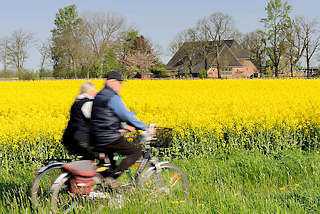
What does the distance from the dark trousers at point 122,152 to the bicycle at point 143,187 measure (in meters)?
0.15

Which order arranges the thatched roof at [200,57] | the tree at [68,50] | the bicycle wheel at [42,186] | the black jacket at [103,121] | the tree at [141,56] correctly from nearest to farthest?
the black jacket at [103,121] < the bicycle wheel at [42,186] < the tree at [68,50] < the thatched roof at [200,57] < the tree at [141,56]

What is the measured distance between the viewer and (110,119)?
158 inches

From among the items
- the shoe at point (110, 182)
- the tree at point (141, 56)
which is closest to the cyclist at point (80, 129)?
the shoe at point (110, 182)

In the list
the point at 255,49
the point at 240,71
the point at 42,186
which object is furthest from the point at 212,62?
the point at 42,186

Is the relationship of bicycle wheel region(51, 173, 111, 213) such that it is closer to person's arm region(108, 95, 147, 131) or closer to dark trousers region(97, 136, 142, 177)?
dark trousers region(97, 136, 142, 177)

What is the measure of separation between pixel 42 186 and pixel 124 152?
1.00 m

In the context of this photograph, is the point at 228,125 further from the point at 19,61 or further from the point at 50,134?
the point at 19,61

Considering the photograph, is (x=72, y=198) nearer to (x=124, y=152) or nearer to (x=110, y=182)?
(x=110, y=182)

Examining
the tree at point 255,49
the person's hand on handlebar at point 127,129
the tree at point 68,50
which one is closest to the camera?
the person's hand on handlebar at point 127,129

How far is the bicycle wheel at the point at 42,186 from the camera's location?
409 cm

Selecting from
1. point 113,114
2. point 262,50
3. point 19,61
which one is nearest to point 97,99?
point 113,114

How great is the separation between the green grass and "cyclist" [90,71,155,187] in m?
0.65

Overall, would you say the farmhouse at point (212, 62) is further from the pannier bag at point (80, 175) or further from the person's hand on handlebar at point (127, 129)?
the pannier bag at point (80, 175)

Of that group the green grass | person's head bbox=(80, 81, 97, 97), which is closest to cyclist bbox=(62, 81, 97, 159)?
person's head bbox=(80, 81, 97, 97)
